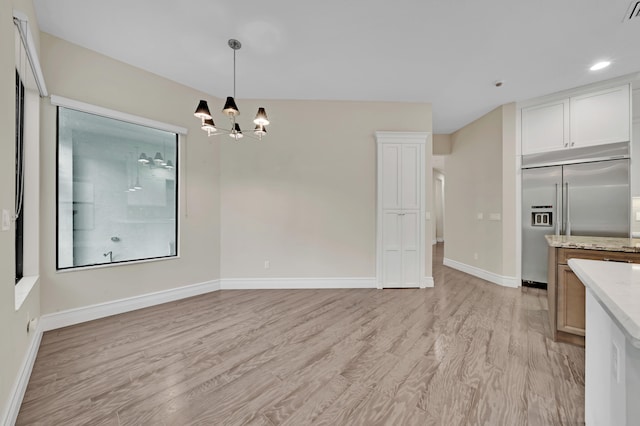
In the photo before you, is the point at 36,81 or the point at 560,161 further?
the point at 560,161

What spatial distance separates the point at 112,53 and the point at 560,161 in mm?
6264

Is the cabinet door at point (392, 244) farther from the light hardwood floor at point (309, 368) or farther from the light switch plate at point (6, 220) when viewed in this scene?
the light switch plate at point (6, 220)

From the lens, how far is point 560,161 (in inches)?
153

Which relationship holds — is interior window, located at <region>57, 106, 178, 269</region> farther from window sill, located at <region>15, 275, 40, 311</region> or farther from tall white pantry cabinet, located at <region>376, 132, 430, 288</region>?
tall white pantry cabinet, located at <region>376, 132, 430, 288</region>

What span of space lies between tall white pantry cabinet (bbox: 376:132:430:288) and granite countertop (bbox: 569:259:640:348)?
Result: 2798mm

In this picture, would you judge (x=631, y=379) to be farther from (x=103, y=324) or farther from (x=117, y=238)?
(x=117, y=238)

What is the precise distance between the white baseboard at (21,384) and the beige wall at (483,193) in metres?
5.60

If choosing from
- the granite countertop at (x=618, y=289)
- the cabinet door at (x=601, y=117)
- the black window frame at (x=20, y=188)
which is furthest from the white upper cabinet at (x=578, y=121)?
the black window frame at (x=20, y=188)

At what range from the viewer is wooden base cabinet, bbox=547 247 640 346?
2.23 m

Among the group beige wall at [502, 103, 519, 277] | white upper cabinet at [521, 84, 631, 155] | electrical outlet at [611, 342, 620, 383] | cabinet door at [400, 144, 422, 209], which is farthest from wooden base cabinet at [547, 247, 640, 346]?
white upper cabinet at [521, 84, 631, 155]

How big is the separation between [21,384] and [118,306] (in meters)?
1.43

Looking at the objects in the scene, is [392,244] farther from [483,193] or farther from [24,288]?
[24,288]

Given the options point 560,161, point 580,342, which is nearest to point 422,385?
point 580,342

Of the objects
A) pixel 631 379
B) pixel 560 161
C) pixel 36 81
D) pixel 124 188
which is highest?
pixel 36 81
